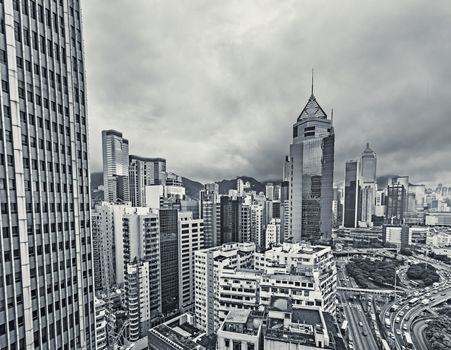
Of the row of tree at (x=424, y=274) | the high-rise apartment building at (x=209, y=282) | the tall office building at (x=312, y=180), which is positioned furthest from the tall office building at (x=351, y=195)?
the high-rise apartment building at (x=209, y=282)

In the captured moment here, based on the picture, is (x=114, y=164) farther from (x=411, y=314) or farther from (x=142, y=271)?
(x=411, y=314)

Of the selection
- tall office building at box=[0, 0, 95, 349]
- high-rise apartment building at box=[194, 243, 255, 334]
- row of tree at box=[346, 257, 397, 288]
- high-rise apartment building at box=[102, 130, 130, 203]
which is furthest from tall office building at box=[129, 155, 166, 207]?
tall office building at box=[0, 0, 95, 349]

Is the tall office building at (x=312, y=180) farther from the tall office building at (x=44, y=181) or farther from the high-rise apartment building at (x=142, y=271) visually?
the tall office building at (x=44, y=181)

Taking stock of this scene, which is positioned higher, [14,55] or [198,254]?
[14,55]

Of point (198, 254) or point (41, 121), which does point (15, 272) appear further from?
point (198, 254)

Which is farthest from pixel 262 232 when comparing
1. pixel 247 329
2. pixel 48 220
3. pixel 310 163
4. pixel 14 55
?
pixel 14 55

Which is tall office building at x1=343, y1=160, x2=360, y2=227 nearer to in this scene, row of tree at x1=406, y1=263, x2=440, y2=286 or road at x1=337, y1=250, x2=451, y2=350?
row of tree at x1=406, y1=263, x2=440, y2=286
